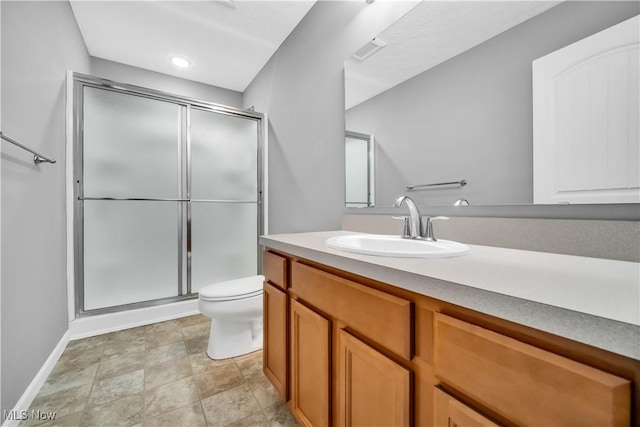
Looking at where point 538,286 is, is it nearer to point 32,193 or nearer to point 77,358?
point 32,193

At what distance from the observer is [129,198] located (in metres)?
2.17

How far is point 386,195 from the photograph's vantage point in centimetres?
138

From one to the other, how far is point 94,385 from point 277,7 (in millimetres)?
2720

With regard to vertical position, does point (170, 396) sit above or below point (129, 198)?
below

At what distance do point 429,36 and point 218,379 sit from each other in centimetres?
208

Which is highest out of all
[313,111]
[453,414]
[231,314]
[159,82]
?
[159,82]

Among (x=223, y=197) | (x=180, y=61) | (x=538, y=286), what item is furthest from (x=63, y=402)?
(x=180, y=61)

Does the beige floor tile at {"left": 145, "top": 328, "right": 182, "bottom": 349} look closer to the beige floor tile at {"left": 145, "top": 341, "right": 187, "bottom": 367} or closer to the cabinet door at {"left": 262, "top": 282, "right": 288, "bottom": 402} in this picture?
the beige floor tile at {"left": 145, "top": 341, "right": 187, "bottom": 367}

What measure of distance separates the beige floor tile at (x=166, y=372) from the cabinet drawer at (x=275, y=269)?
84 cm

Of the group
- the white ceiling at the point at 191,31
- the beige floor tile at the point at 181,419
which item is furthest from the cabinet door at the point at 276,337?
the white ceiling at the point at 191,31

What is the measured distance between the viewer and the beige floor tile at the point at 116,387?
1305mm

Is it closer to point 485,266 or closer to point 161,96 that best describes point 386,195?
point 485,266

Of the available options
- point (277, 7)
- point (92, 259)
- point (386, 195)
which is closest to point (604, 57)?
point (386, 195)

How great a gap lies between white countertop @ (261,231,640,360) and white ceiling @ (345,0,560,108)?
32.8 inches
